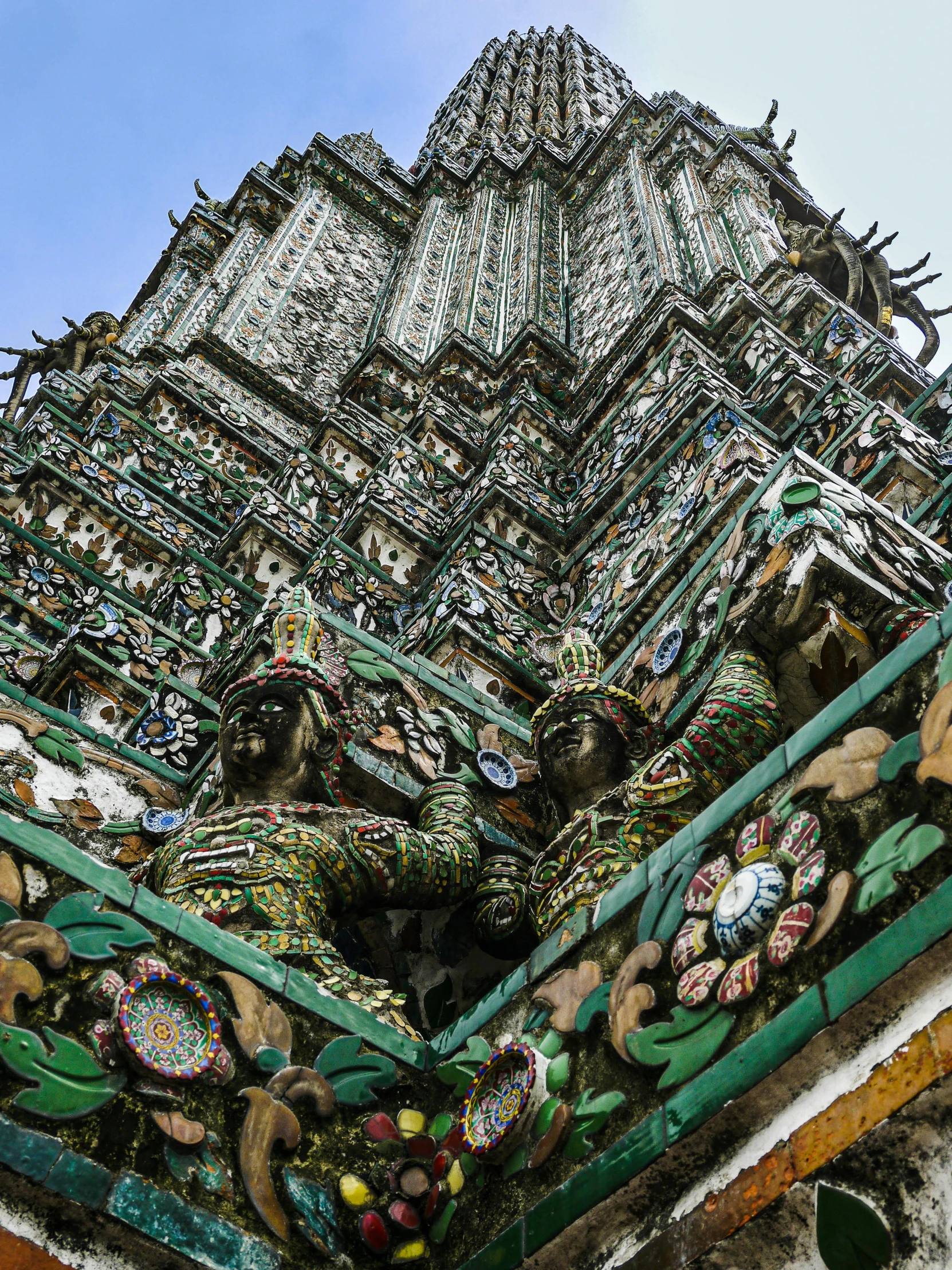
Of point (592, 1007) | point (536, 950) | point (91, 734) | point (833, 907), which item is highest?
point (833, 907)

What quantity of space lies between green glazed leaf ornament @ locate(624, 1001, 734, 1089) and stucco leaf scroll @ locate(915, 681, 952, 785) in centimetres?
52

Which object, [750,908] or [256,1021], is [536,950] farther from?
[750,908]

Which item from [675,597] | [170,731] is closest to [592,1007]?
[675,597]

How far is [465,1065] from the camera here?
295cm

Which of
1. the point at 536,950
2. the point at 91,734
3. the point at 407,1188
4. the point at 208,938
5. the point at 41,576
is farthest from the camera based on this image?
the point at 41,576

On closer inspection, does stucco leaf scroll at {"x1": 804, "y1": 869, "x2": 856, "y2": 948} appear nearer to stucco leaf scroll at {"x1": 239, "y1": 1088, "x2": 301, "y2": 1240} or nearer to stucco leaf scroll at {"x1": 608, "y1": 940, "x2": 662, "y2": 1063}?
stucco leaf scroll at {"x1": 608, "y1": 940, "x2": 662, "y2": 1063}

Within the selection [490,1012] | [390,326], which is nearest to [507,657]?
[490,1012]

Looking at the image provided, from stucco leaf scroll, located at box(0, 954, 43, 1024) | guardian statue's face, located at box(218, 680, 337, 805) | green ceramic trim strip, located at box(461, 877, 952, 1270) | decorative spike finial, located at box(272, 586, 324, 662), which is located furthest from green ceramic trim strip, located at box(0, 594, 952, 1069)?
decorative spike finial, located at box(272, 586, 324, 662)

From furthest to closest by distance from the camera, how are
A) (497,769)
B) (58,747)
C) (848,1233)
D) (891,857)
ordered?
(497,769) < (58,747) < (891,857) < (848,1233)

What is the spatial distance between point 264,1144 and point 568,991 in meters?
0.65

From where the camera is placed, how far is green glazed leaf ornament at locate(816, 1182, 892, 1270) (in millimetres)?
1892

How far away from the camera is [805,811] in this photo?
8.07 ft

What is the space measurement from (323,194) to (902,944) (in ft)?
50.6

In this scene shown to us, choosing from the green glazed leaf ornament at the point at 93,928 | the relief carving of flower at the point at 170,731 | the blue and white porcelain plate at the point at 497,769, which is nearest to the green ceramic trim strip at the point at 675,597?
the blue and white porcelain plate at the point at 497,769
